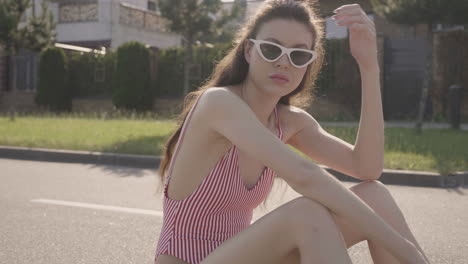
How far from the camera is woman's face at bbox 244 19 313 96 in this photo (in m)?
2.40

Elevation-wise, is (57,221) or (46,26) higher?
(46,26)

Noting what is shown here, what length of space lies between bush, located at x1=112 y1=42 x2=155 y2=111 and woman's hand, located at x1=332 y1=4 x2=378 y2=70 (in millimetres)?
17651

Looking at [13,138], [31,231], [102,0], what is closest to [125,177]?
[31,231]

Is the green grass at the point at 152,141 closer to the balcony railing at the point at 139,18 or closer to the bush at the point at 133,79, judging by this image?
the bush at the point at 133,79

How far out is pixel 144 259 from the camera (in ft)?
12.7

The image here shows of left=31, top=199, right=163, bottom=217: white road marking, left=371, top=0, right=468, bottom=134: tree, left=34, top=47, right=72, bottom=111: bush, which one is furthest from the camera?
left=34, top=47, right=72, bottom=111: bush

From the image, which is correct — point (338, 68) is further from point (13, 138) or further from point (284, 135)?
point (284, 135)

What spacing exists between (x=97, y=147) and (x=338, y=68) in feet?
32.0

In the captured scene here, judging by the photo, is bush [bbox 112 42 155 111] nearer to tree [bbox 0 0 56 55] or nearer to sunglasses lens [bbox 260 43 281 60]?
tree [bbox 0 0 56 55]

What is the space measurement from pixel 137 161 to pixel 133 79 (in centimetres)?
1196

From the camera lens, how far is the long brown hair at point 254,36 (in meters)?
2.44

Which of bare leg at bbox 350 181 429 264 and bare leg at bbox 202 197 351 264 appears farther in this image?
bare leg at bbox 350 181 429 264

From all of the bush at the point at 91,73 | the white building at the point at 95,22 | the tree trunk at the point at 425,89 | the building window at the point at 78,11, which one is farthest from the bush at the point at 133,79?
the tree trunk at the point at 425,89

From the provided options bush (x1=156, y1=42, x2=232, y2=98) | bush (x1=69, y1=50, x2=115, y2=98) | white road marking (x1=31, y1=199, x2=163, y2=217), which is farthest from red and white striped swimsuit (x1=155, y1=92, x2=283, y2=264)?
bush (x1=69, y1=50, x2=115, y2=98)
